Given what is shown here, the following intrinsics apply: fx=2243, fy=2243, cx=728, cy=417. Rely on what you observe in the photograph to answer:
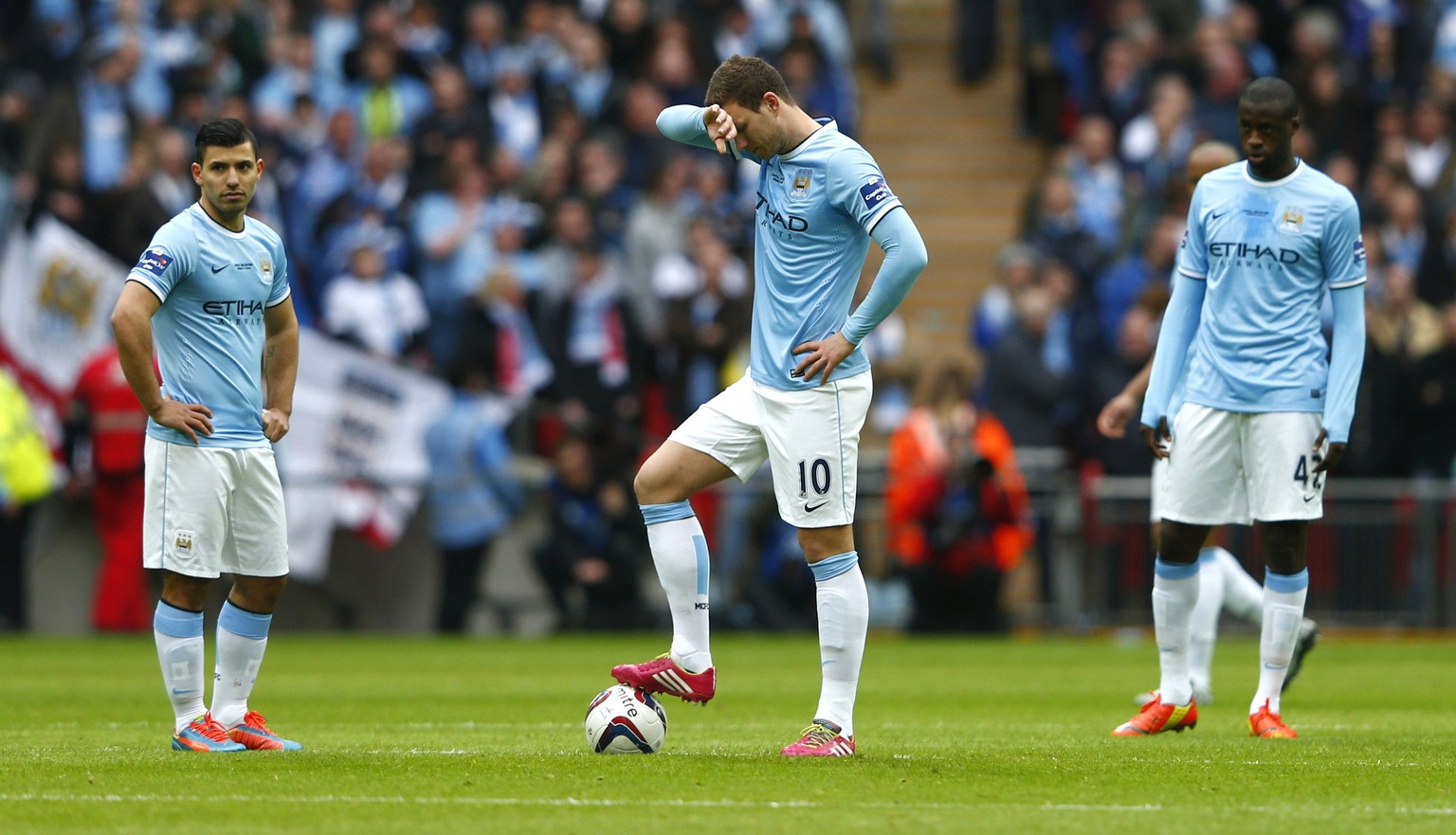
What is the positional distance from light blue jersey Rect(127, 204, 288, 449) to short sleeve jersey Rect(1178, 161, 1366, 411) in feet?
13.5

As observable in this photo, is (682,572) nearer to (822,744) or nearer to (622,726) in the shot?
(622,726)

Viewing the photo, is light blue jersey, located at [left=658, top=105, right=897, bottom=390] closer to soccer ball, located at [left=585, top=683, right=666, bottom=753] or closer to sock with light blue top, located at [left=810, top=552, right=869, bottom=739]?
sock with light blue top, located at [left=810, top=552, right=869, bottom=739]

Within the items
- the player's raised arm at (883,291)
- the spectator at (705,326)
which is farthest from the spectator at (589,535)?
the player's raised arm at (883,291)

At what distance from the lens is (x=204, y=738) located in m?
8.92

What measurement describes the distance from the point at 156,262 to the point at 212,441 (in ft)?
2.46

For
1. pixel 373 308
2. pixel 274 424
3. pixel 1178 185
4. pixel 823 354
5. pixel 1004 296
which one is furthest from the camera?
pixel 1004 296

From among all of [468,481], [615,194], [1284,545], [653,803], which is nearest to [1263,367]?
[1284,545]

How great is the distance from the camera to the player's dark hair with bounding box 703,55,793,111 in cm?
855

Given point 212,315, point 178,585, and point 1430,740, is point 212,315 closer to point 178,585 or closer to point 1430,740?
point 178,585

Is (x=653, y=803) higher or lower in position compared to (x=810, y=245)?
lower

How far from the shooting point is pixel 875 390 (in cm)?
1991

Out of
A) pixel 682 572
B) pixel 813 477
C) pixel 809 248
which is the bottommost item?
pixel 682 572

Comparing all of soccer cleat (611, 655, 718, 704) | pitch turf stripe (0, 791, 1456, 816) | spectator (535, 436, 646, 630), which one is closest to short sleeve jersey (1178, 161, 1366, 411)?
soccer cleat (611, 655, 718, 704)

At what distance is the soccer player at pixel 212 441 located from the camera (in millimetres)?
8859
